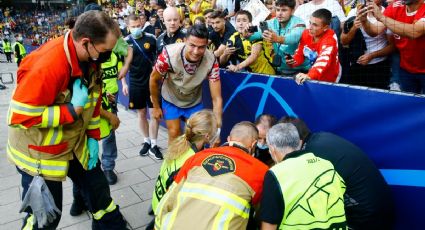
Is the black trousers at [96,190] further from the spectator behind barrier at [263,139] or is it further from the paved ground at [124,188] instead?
the spectator behind barrier at [263,139]

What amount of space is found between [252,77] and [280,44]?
708 mm

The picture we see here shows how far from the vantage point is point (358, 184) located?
2.25 m

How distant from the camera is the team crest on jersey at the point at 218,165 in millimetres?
1935

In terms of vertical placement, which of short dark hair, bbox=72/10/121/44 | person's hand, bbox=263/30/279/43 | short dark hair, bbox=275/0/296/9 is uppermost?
short dark hair, bbox=72/10/121/44

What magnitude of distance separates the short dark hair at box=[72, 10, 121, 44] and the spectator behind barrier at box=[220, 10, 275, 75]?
7.07 feet

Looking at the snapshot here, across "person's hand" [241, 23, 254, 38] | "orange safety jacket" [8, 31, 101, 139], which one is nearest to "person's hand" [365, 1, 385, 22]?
"person's hand" [241, 23, 254, 38]

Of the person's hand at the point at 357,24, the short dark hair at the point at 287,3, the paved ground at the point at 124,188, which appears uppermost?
the short dark hair at the point at 287,3

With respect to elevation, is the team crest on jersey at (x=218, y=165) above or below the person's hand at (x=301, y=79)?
below

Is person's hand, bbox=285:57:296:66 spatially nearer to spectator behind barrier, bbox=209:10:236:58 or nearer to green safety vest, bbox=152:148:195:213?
spectator behind barrier, bbox=209:10:236:58

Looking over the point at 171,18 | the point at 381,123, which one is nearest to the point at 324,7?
the point at 171,18

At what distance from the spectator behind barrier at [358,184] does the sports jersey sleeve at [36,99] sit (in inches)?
65.0

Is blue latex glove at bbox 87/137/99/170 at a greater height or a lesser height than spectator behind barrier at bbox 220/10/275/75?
lesser

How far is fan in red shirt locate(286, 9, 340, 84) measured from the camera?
3172 millimetres

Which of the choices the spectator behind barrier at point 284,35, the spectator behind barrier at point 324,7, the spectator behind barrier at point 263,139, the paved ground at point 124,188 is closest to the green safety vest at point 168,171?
the spectator behind barrier at point 263,139
